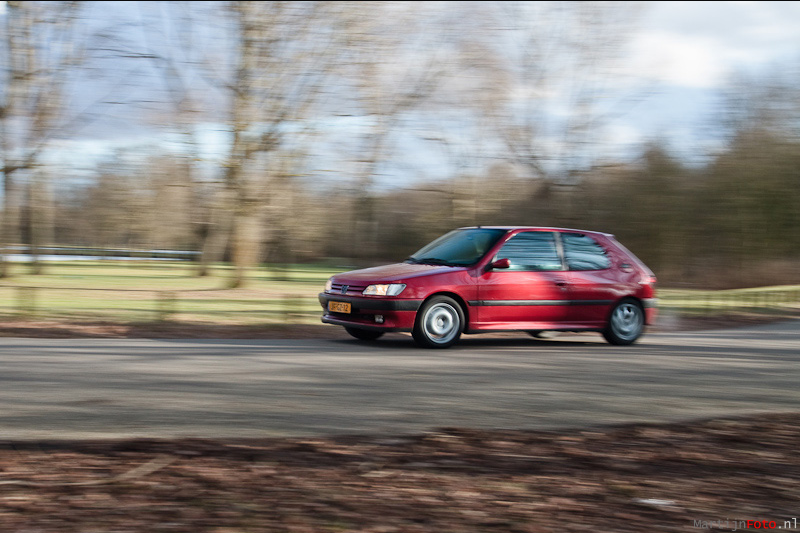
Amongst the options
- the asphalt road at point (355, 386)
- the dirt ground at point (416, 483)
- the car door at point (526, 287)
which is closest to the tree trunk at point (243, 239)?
the asphalt road at point (355, 386)

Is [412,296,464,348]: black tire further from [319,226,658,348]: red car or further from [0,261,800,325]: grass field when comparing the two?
[0,261,800,325]: grass field

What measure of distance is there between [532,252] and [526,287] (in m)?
0.58

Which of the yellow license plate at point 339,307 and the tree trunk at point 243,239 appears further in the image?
the tree trunk at point 243,239

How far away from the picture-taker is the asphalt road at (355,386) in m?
6.29

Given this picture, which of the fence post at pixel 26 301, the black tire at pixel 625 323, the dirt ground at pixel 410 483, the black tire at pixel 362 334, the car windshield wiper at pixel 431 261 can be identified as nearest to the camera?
→ the dirt ground at pixel 410 483

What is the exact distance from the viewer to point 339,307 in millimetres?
11570

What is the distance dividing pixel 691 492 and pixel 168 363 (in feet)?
21.0

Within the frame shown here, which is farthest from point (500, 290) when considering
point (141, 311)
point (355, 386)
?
point (141, 311)

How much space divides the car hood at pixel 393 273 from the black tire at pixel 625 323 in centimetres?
262

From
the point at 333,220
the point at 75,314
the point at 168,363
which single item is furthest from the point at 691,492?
the point at 333,220

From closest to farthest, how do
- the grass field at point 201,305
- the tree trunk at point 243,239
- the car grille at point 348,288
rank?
the car grille at point 348,288
the grass field at point 201,305
the tree trunk at point 243,239

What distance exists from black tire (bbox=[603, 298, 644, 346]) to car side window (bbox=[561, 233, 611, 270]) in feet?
2.19

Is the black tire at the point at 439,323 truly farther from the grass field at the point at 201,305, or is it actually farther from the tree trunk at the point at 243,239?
the tree trunk at the point at 243,239

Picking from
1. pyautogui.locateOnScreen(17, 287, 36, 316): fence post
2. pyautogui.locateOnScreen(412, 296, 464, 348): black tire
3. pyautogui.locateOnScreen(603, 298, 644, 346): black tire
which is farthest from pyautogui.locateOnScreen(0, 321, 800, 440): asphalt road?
pyautogui.locateOnScreen(17, 287, 36, 316): fence post
